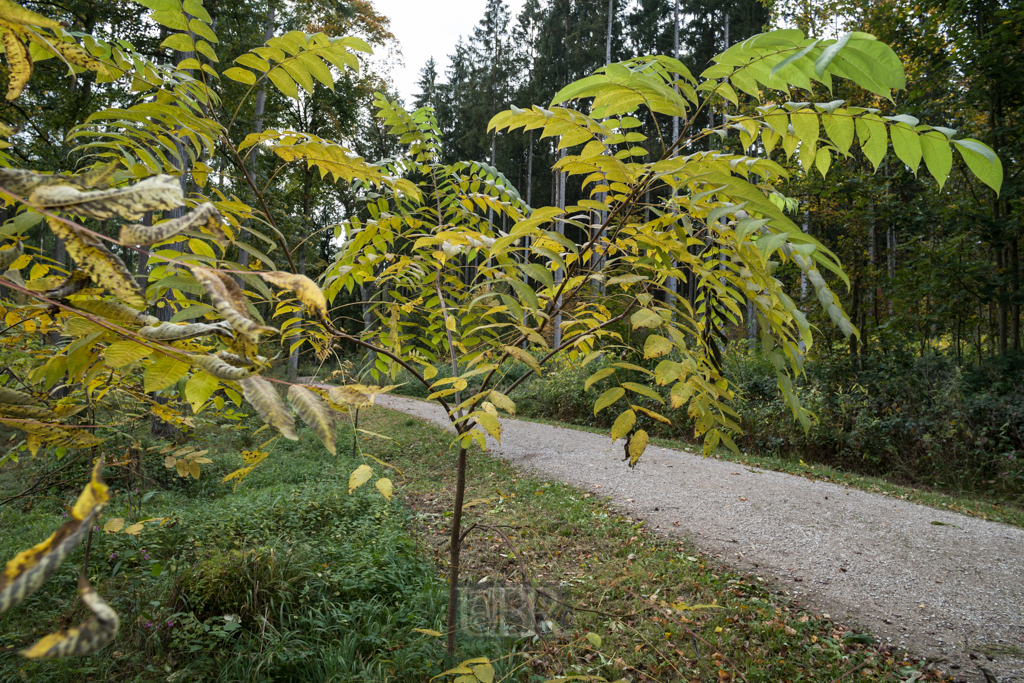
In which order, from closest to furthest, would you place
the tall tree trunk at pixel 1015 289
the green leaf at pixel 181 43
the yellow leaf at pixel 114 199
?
1. the yellow leaf at pixel 114 199
2. the green leaf at pixel 181 43
3. the tall tree trunk at pixel 1015 289

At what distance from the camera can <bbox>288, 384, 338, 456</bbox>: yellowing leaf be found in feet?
1.75

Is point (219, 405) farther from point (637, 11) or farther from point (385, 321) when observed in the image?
point (637, 11)

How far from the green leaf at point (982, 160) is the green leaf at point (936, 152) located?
24mm

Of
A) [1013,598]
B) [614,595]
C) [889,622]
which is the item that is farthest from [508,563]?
[1013,598]

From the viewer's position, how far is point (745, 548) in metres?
4.64

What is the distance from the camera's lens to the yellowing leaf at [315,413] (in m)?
0.53

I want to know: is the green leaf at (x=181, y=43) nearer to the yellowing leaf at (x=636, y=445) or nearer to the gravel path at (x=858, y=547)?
the yellowing leaf at (x=636, y=445)

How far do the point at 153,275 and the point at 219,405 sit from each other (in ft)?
1.42

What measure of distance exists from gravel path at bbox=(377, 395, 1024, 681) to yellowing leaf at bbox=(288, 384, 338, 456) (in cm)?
419

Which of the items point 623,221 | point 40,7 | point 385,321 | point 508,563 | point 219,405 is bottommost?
point 508,563

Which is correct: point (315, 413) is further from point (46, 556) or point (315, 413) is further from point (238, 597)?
point (238, 597)

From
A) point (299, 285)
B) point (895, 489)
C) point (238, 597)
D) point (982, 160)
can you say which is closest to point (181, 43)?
point (299, 285)

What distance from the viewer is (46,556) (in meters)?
0.31

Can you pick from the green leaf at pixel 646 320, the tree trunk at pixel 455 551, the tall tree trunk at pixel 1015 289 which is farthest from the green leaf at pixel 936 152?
the tall tree trunk at pixel 1015 289
